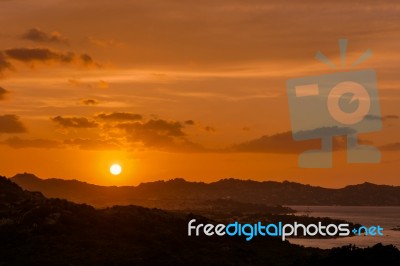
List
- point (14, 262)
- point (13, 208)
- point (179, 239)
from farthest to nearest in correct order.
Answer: point (13, 208) → point (179, 239) → point (14, 262)

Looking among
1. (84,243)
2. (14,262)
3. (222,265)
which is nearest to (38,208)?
(84,243)

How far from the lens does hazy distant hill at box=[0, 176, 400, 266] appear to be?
12988cm

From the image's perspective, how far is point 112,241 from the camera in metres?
144

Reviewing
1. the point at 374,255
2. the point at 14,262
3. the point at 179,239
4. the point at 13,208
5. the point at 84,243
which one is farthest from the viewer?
the point at 13,208

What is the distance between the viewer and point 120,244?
14262 cm

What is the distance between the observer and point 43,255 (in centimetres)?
12925

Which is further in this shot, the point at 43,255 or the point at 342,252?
the point at 43,255

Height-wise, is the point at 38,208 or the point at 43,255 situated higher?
the point at 38,208

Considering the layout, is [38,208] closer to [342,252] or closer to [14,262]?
[14,262]

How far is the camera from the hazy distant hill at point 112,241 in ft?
426

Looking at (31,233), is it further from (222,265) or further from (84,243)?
(222,265)

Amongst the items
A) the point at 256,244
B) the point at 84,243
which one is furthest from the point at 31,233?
the point at 256,244

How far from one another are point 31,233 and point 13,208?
21112mm

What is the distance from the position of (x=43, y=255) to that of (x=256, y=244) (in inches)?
2095
